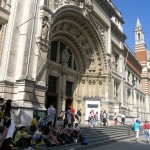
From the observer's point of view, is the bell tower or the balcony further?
the bell tower

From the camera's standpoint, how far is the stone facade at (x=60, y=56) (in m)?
13.9

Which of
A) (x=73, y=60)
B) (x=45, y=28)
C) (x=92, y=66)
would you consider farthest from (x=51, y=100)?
(x=45, y=28)

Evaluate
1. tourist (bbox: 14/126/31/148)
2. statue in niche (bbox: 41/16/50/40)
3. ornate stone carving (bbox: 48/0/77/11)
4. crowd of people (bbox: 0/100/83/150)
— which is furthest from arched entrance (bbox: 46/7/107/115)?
tourist (bbox: 14/126/31/148)

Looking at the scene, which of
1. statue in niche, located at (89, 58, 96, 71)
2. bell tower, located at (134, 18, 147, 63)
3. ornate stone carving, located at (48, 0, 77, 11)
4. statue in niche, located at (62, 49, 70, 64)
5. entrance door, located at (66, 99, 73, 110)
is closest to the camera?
ornate stone carving, located at (48, 0, 77, 11)

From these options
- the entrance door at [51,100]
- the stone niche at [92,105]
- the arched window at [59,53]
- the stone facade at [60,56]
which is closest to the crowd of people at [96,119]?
the stone niche at [92,105]

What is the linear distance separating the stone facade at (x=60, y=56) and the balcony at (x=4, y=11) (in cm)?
15

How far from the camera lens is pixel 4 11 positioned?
14.5 metres

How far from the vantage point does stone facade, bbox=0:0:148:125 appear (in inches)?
546

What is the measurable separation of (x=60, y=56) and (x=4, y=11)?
9.76 metres

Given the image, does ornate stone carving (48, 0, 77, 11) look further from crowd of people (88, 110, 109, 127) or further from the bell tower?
the bell tower

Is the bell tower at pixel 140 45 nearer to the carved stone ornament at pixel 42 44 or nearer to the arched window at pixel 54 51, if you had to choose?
the arched window at pixel 54 51

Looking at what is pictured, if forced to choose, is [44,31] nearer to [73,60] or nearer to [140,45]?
[73,60]

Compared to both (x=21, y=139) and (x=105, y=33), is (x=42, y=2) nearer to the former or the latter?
(x=21, y=139)

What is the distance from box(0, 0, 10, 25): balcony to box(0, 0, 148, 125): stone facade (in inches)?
5.9
